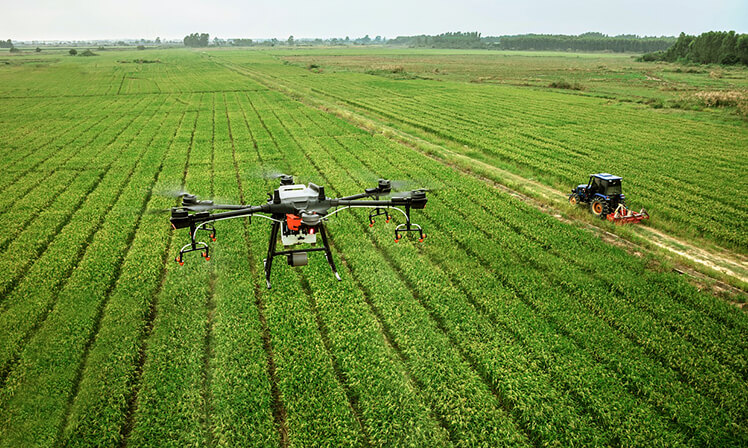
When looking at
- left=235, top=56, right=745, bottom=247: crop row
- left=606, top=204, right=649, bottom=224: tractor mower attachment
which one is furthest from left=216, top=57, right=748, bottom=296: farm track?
left=235, top=56, right=745, bottom=247: crop row

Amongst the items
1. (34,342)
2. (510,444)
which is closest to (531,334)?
(510,444)

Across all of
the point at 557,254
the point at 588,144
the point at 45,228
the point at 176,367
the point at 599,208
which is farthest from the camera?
the point at 588,144

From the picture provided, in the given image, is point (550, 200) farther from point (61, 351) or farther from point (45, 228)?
point (45, 228)

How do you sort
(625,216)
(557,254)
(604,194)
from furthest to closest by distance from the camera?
(604,194), (625,216), (557,254)

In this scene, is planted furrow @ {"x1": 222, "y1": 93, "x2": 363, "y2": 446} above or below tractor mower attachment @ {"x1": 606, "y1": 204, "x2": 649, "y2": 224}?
below

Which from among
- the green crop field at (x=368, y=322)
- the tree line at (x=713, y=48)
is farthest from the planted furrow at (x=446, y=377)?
the tree line at (x=713, y=48)

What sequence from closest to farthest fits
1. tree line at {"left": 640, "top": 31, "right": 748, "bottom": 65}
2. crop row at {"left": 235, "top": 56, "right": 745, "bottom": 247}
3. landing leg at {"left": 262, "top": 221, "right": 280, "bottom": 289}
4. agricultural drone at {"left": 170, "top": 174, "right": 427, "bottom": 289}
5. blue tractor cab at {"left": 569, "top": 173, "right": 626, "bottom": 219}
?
1. agricultural drone at {"left": 170, "top": 174, "right": 427, "bottom": 289}
2. landing leg at {"left": 262, "top": 221, "right": 280, "bottom": 289}
3. blue tractor cab at {"left": 569, "top": 173, "right": 626, "bottom": 219}
4. crop row at {"left": 235, "top": 56, "right": 745, "bottom": 247}
5. tree line at {"left": 640, "top": 31, "right": 748, "bottom": 65}

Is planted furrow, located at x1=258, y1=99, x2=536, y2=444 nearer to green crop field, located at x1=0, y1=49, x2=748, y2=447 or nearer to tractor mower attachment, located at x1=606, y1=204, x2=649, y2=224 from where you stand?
green crop field, located at x1=0, y1=49, x2=748, y2=447

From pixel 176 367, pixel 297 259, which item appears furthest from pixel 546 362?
pixel 176 367

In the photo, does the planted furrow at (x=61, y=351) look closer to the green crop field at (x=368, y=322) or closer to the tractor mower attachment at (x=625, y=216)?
the green crop field at (x=368, y=322)
